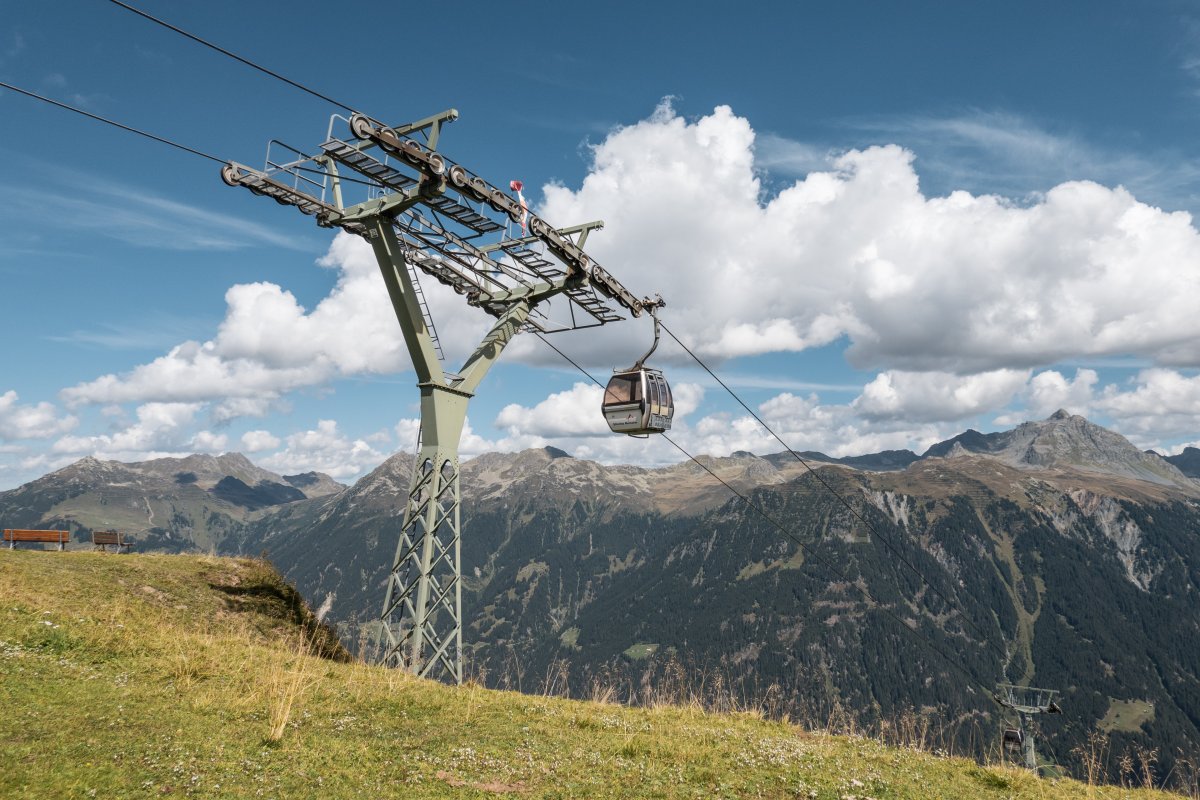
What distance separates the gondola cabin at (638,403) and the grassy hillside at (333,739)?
1057cm

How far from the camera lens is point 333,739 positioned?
10578 millimetres

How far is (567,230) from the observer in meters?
23.1

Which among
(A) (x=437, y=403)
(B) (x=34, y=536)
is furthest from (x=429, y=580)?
(B) (x=34, y=536)

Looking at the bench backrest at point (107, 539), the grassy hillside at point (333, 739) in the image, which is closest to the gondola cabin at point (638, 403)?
the grassy hillside at point (333, 739)

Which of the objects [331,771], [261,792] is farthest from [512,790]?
[261,792]

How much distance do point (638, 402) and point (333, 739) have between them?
15395 millimetres

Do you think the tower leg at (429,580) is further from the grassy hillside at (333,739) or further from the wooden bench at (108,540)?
the wooden bench at (108,540)

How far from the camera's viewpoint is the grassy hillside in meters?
8.78

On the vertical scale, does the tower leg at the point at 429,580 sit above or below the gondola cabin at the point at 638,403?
below

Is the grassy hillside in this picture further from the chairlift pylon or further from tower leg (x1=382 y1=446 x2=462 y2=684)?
the chairlift pylon

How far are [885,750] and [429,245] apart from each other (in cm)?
1750

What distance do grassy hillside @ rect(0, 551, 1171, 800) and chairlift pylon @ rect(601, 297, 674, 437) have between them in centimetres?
1052

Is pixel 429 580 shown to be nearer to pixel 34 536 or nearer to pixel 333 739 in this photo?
pixel 333 739

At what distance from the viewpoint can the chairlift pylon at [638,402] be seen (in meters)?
23.8
